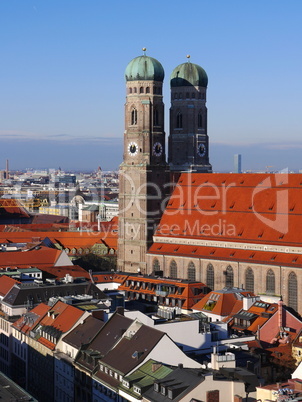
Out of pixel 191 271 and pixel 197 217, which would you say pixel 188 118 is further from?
pixel 191 271

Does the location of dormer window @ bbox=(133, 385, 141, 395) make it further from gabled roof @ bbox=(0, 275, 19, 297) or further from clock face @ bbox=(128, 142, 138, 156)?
clock face @ bbox=(128, 142, 138, 156)

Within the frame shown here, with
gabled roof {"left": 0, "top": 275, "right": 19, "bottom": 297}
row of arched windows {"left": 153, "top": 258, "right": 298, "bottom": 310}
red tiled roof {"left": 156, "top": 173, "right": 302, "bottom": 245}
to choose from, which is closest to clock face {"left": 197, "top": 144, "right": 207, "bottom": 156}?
red tiled roof {"left": 156, "top": 173, "right": 302, "bottom": 245}

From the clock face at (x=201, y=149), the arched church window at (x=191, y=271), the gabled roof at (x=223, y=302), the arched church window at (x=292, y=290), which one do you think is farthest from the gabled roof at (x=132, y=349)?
the clock face at (x=201, y=149)

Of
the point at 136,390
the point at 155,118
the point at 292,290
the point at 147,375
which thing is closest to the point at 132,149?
the point at 155,118

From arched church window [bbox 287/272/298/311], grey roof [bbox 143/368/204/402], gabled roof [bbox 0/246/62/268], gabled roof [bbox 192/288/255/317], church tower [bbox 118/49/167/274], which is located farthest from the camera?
church tower [bbox 118/49/167/274]

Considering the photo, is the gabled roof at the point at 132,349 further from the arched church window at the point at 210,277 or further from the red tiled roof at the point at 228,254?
the arched church window at the point at 210,277

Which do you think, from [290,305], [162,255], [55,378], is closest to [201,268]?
[162,255]

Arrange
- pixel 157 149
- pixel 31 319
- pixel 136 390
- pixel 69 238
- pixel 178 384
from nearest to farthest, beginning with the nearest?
1. pixel 178 384
2. pixel 136 390
3. pixel 31 319
4. pixel 157 149
5. pixel 69 238

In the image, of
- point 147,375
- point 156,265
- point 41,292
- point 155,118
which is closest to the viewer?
point 147,375
